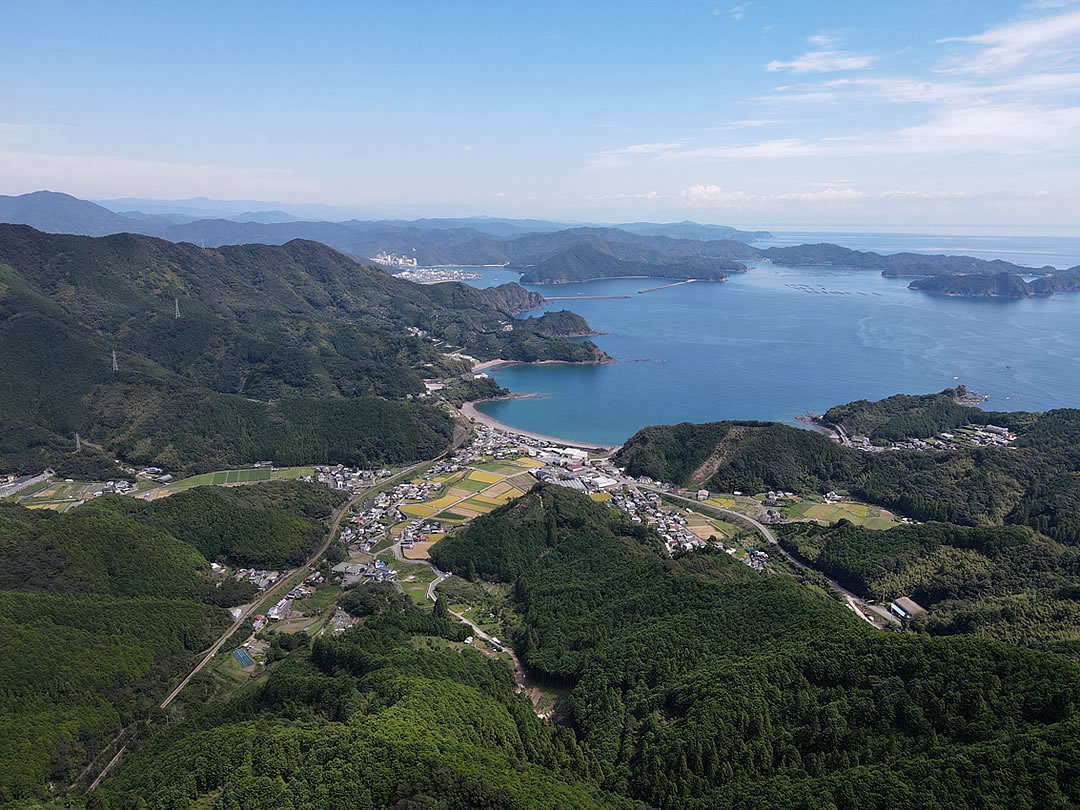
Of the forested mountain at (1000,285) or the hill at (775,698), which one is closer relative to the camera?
the hill at (775,698)

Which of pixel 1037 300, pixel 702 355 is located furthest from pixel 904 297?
pixel 702 355

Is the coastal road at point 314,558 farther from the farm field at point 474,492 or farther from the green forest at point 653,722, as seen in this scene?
the farm field at point 474,492

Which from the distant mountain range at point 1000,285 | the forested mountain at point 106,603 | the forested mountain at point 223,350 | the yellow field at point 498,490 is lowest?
the yellow field at point 498,490

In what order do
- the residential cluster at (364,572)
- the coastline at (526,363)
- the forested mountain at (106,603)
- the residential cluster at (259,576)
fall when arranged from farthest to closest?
the coastline at (526,363), the residential cluster at (364,572), the residential cluster at (259,576), the forested mountain at (106,603)

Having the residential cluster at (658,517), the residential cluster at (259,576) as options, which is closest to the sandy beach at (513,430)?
the residential cluster at (658,517)

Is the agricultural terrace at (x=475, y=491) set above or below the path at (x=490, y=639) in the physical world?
above

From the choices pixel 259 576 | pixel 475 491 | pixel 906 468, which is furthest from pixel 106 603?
pixel 906 468

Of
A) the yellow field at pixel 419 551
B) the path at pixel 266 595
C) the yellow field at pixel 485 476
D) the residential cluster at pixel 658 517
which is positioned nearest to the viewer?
the path at pixel 266 595
